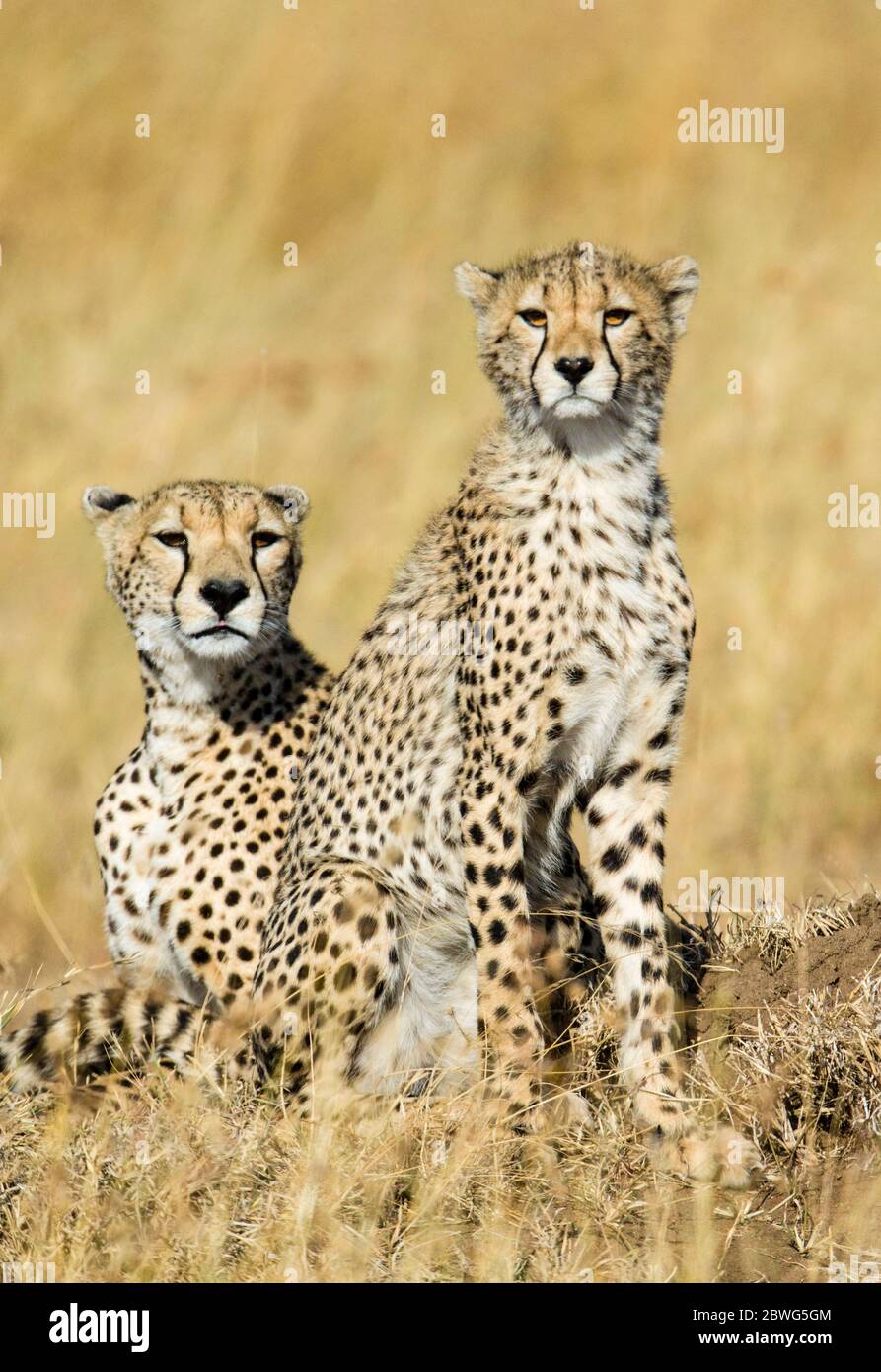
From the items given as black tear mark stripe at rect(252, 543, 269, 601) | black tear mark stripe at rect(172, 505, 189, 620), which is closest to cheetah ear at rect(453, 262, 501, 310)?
black tear mark stripe at rect(252, 543, 269, 601)

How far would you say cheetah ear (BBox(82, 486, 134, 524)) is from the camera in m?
5.41

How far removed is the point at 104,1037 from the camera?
4656 millimetres

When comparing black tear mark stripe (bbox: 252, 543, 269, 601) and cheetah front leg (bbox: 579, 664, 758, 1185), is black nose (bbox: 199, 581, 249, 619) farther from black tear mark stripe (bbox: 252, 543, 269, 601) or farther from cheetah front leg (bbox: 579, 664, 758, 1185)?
cheetah front leg (bbox: 579, 664, 758, 1185)

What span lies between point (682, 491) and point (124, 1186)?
5.36 m

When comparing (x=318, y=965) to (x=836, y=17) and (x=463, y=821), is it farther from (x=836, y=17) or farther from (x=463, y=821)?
(x=836, y=17)

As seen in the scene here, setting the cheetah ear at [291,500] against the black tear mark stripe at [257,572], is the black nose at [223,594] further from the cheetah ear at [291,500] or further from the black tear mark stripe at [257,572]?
the cheetah ear at [291,500]

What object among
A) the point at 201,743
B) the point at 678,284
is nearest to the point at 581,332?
the point at 678,284

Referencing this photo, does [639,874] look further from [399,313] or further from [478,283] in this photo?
[399,313]

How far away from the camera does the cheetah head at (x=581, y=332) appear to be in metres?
4.41

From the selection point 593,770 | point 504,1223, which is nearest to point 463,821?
point 593,770

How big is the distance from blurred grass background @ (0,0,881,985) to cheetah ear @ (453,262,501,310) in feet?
8.15

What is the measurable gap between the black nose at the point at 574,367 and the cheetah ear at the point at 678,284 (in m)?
0.45

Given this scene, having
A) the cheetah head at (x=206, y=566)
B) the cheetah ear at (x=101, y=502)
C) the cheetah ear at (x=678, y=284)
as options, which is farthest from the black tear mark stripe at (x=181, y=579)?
the cheetah ear at (x=678, y=284)

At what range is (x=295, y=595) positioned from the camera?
27.5ft
